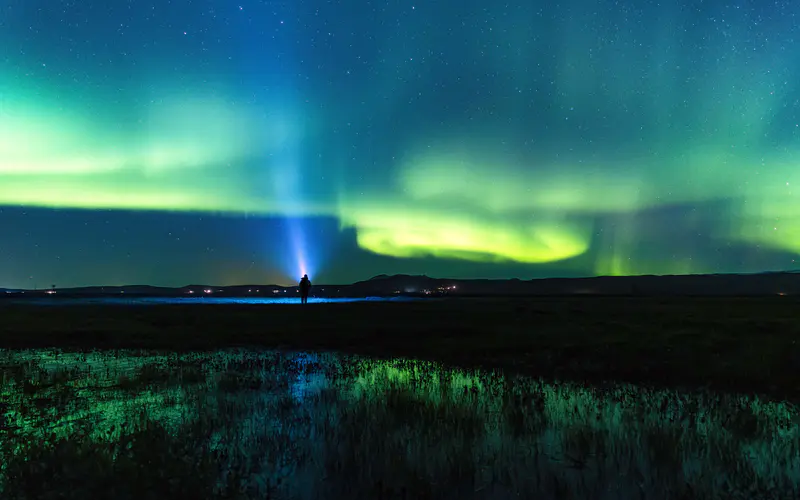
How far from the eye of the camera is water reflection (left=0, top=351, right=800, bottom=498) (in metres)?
7.46

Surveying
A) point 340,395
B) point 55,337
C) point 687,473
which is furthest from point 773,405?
point 55,337

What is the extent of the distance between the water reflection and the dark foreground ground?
3585 mm

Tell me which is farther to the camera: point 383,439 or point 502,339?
point 502,339

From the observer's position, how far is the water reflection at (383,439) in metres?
7.46

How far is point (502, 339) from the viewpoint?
2831cm

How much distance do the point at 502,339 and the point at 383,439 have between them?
19.4 meters

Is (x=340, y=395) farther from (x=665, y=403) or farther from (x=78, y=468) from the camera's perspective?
(x=665, y=403)

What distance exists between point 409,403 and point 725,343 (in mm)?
19411

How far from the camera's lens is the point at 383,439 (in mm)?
A: 9766

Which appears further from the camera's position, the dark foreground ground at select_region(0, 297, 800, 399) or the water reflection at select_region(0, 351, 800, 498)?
the dark foreground ground at select_region(0, 297, 800, 399)

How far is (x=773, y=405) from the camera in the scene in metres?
13.4

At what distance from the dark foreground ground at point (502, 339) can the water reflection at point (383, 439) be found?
3585 mm

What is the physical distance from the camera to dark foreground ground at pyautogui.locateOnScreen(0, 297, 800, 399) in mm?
18609

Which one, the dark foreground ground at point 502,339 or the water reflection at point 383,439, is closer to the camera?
the water reflection at point 383,439
